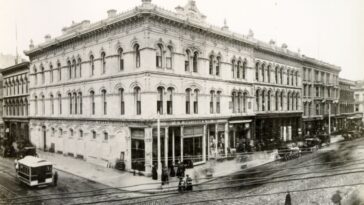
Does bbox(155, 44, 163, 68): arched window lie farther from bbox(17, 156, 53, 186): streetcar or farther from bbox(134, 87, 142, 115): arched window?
bbox(17, 156, 53, 186): streetcar

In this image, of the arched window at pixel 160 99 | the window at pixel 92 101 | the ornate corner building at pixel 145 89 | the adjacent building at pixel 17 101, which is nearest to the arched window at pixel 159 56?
the ornate corner building at pixel 145 89

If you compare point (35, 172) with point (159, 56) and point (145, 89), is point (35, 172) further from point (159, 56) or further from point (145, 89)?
point (159, 56)

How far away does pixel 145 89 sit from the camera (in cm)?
1703

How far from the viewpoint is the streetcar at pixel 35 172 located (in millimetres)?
14025

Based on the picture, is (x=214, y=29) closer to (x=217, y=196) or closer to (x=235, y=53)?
(x=235, y=53)

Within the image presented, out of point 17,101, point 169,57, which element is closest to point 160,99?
point 169,57

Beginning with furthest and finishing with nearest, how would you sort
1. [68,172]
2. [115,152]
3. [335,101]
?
[335,101]
[115,152]
[68,172]

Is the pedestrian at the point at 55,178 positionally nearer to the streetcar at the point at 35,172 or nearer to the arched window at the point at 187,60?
the streetcar at the point at 35,172

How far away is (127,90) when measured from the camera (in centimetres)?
1788

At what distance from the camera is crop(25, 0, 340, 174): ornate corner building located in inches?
688

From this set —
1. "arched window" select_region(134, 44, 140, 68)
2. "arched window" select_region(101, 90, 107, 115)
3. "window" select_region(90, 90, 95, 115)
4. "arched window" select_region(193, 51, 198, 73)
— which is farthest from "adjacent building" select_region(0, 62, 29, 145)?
"arched window" select_region(193, 51, 198, 73)

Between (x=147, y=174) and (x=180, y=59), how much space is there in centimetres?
678

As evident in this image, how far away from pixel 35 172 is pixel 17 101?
40.5 feet

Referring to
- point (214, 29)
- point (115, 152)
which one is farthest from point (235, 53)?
point (115, 152)
